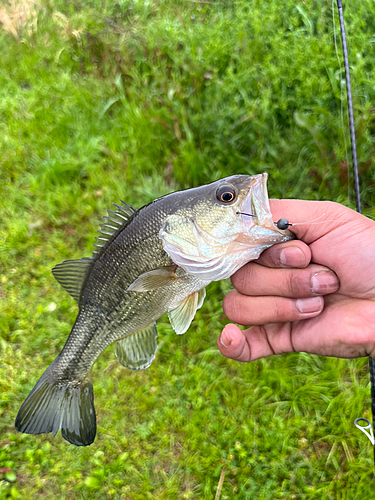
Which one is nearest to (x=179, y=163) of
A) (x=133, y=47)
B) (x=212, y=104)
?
(x=212, y=104)

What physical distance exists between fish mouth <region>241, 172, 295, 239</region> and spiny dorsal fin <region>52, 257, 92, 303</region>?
840mm

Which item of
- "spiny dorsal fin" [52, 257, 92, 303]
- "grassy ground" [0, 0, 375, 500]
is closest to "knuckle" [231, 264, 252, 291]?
"spiny dorsal fin" [52, 257, 92, 303]

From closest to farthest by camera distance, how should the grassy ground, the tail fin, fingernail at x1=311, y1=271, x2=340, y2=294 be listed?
fingernail at x1=311, y1=271, x2=340, y2=294 < the tail fin < the grassy ground

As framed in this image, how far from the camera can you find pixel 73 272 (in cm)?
182

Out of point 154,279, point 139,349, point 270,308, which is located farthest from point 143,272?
point 270,308

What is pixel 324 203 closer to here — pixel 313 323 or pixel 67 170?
pixel 313 323

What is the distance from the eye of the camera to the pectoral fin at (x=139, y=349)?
1928mm

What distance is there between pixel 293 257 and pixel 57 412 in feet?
4.80

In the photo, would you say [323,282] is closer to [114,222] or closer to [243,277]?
Result: [243,277]

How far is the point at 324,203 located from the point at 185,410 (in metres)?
1.84

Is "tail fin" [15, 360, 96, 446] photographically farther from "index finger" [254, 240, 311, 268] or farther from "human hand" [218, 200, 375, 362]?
"index finger" [254, 240, 311, 268]

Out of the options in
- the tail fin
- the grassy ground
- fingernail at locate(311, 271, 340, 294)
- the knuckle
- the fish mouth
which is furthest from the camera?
the grassy ground

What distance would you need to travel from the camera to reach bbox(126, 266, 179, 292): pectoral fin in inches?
62.7

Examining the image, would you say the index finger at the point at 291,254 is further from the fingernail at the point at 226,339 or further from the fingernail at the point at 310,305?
the fingernail at the point at 226,339
